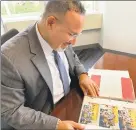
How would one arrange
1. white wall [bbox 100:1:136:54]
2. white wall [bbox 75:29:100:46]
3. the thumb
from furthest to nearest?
white wall [bbox 75:29:100:46], white wall [bbox 100:1:136:54], the thumb

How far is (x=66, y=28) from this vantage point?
926mm

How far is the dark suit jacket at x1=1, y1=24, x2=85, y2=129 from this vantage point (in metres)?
0.80

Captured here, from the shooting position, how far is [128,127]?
76cm

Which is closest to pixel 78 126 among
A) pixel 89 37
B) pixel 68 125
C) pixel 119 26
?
pixel 68 125

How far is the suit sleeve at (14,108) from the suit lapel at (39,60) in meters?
0.12

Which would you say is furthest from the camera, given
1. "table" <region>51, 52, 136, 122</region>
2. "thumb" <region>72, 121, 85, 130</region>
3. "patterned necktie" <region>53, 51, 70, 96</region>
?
"patterned necktie" <region>53, 51, 70, 96</region>

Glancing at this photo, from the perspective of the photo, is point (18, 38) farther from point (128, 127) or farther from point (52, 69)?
point (128, 127)

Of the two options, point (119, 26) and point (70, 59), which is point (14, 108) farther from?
point (119, 26)

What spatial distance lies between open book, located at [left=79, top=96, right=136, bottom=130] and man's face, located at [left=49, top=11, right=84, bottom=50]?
1.08 ft

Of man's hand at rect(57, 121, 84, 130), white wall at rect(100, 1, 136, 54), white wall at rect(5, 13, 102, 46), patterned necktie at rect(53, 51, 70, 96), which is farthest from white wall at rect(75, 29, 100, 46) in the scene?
man's hand at rect(57, 121, 84, 130)

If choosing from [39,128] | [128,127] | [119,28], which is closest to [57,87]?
[39,128]

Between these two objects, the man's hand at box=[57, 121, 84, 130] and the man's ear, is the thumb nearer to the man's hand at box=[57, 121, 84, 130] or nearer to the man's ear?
the man's hand at box=[57, 121, 84, 130]

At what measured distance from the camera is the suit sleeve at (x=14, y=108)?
0.80 metres

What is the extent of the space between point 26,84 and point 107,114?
39cm
